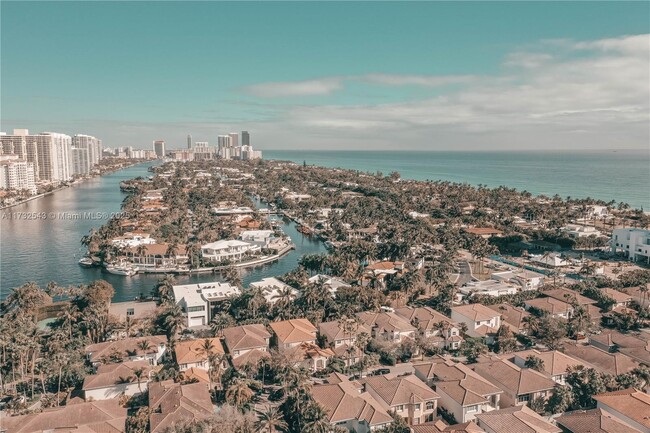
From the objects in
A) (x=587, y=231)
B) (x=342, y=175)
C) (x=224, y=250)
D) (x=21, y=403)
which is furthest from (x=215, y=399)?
(x=342, y=175)

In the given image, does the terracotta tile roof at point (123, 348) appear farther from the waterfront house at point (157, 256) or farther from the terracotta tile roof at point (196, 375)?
the waterfront house at point (157, 256)

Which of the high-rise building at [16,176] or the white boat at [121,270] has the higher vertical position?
the high-rise building at [16,176]

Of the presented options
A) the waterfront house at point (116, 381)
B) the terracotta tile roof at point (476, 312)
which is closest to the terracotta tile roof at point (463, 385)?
the terracotta tile roof at point (476, 312)

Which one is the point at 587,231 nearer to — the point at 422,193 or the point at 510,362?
the point at 422,193

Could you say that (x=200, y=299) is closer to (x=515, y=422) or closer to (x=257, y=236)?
(x=515, y=422)

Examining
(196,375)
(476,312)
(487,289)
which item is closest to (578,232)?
(487,289)

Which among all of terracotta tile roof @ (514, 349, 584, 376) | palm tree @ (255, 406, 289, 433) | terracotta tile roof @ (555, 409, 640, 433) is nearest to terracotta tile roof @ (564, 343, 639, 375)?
terracotta tile roof @ (514, 349, 584, 376)

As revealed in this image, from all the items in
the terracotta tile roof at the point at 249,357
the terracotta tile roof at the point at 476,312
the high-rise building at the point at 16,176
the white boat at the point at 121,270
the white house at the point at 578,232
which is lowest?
the white boat at the point at 121,270
